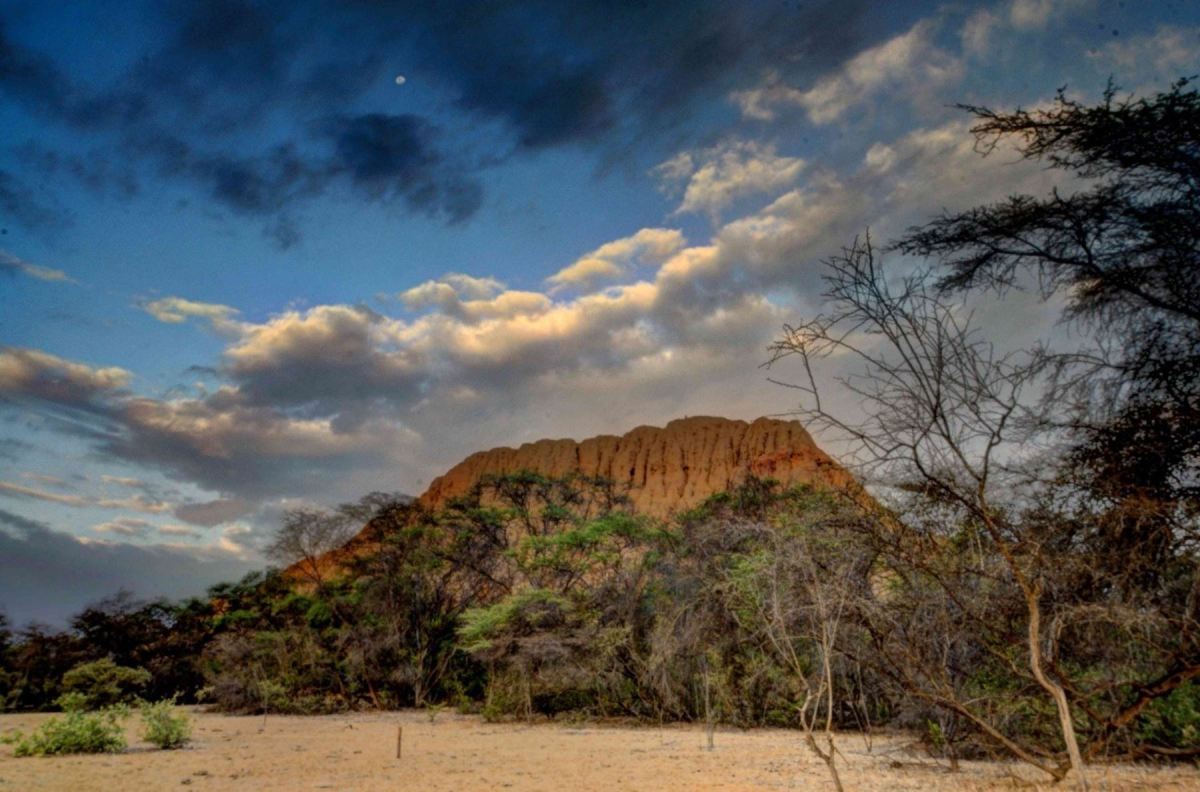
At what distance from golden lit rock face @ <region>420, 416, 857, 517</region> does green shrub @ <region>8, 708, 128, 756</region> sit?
47353 millimetres

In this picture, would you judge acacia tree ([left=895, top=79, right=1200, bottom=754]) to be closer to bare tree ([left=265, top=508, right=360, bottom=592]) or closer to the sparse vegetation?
the sparse vegetation

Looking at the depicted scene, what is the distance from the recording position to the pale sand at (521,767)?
920 cm

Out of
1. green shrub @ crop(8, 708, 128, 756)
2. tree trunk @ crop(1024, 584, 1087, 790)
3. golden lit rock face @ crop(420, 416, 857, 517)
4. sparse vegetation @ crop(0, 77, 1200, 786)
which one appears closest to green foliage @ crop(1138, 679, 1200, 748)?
sparse vegetation @ crop(0, 77, 1200, 786)

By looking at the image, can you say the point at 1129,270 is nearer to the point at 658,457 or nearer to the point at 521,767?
the point at 521,767

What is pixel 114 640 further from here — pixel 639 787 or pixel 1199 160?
pixel 1199 160

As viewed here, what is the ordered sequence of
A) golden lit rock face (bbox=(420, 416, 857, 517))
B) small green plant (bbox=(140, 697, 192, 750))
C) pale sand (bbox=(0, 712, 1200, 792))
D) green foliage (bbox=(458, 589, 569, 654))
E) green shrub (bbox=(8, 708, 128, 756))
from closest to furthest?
pale sand (bbox=(0, 712, 1200, 792)) < green shrub (bbox=(8, 708, 128, 756)) < small green plant (bbox=(140, 697, 192, 750)) < green foliage (bbox=(458, 589, 569, 654)) < golden lit rock face (bbox=(420, 416, 857, 517))

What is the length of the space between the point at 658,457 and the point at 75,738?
5907 cm

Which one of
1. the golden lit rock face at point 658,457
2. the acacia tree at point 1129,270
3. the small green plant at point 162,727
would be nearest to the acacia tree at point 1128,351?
the acacia tree at point 1129,270

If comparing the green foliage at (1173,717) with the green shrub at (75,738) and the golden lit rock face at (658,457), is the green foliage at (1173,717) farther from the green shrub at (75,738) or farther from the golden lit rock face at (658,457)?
the golden lit rock face at (658,457)

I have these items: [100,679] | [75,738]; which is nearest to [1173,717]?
[75,738]

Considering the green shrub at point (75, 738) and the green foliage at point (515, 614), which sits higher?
the green foliage at point (515, 614)

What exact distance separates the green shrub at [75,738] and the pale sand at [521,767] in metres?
0.32

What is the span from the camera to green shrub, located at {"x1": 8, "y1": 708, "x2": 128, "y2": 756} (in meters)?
11.8

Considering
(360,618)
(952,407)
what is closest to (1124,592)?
(952,407)
